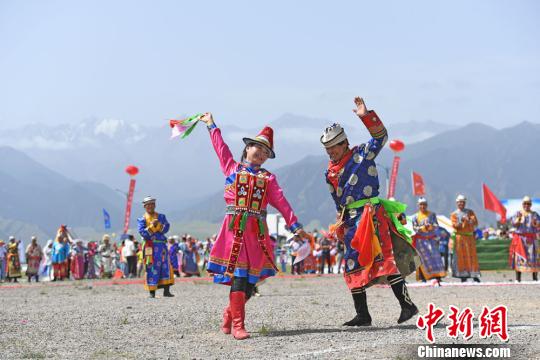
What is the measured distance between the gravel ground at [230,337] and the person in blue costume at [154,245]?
1456 millimetres

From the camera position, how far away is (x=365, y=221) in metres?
9.38

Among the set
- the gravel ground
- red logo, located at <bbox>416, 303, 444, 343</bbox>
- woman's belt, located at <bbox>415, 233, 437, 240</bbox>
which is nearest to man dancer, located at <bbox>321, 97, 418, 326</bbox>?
the gravel ground

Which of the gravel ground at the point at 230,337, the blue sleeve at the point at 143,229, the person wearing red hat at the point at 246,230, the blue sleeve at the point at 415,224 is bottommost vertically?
the gravel ground at the point at 230,337

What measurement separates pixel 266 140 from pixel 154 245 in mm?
7481

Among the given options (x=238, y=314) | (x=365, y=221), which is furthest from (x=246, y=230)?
(x=365, y=221)

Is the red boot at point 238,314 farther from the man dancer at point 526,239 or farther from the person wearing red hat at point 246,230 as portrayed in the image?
the man dancer at point 526,239

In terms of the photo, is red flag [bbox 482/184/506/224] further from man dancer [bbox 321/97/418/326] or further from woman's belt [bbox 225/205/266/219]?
woman's belt [bbox 225/205/266/219]

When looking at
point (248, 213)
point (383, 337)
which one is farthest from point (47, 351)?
point (383, 337)

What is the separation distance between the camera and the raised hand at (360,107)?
9438 mm

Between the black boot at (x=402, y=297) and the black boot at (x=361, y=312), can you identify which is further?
the black boot at (x=361, y=312)

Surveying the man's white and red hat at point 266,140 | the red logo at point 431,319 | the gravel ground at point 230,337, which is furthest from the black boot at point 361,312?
the red logo at point 431,319

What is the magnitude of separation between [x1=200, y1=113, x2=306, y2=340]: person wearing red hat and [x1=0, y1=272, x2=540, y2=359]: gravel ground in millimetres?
565

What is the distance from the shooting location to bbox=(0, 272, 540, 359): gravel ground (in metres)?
7.78

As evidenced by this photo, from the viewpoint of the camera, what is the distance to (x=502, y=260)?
3103 centimetres
